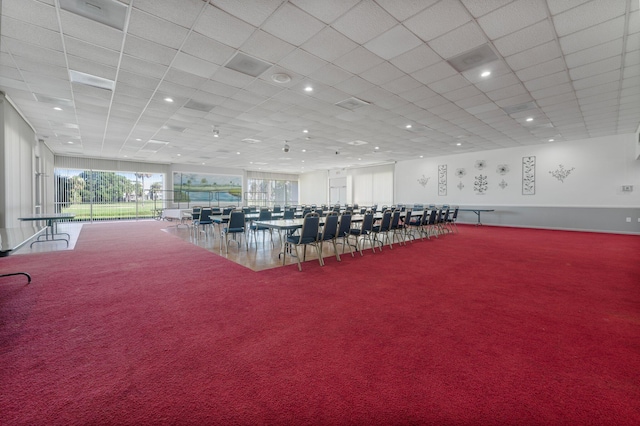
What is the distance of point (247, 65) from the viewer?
4.36 meters

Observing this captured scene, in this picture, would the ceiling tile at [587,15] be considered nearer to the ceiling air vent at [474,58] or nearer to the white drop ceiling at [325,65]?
the white drop ceiling at [325,65]

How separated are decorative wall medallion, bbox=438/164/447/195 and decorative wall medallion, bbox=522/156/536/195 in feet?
10.0

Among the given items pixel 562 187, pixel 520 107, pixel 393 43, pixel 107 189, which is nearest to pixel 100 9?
Answer: pixel 393 43

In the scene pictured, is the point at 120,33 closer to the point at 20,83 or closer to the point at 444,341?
the point at 20,83

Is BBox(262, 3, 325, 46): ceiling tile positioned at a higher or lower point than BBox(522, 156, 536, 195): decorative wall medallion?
higher

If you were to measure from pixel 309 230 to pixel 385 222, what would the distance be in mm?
2482

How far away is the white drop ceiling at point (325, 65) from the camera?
3158mm

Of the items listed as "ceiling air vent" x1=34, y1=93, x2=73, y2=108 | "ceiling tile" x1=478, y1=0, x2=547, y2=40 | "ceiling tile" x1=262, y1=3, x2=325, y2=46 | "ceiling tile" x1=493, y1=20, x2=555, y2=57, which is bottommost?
"ceiling tile" x1=262, y1=3, x2=325, y2=46

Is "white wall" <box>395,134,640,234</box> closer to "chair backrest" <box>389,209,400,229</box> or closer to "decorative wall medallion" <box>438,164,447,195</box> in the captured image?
"decorative wall medallion" <box>438,164,447,195</box>

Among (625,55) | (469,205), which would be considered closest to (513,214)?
(469,205)

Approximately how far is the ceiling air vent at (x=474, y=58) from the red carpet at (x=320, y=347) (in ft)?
10.9

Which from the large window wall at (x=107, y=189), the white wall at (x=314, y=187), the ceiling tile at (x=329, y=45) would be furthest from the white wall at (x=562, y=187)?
the large window wall at (x=107, y=189)

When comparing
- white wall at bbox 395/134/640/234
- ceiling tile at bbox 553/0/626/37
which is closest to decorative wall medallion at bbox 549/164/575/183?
white wall at bbox 395/134/640/234

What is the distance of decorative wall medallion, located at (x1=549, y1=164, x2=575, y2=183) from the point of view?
1000 centimetres
